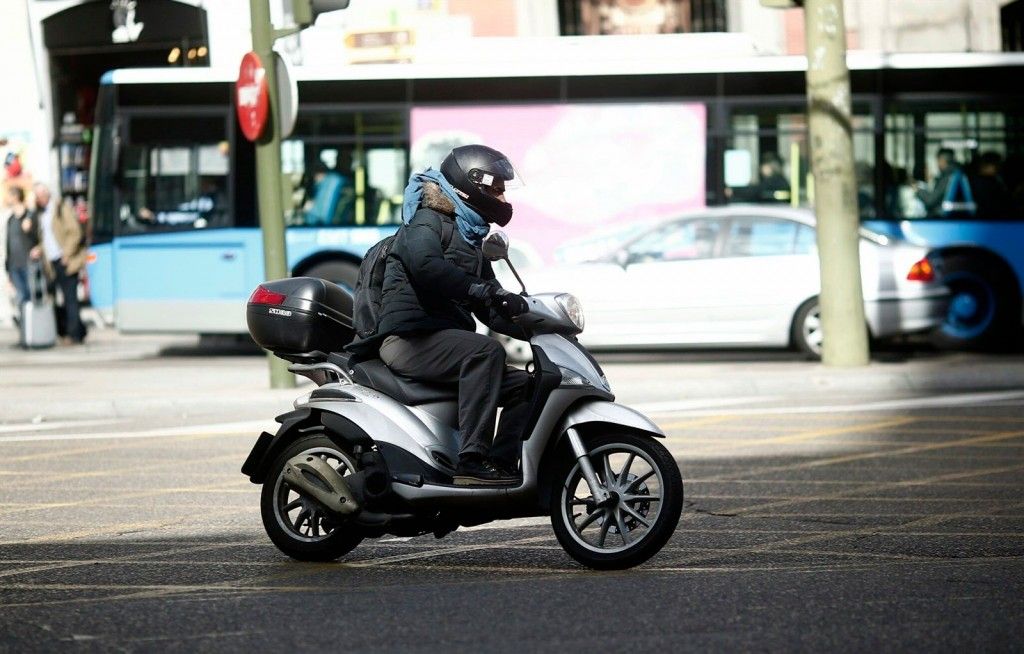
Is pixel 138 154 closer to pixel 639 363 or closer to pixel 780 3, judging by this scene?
pixel 639 363

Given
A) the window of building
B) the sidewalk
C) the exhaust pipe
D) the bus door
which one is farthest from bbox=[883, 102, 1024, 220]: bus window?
the exhaust pipe

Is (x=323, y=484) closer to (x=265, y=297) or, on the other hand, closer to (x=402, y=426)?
(x=402, y=426)

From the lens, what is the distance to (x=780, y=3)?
51.0ft

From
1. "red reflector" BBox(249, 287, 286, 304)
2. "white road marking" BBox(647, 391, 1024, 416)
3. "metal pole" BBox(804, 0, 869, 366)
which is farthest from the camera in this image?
"metal pole" BBox(804, 0, 869, 366)

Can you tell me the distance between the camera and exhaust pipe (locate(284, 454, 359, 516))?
278 inches

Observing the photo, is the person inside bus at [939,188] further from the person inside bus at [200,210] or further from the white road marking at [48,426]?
the white road marking at [48,426]

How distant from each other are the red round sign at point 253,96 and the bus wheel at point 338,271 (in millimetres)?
4959

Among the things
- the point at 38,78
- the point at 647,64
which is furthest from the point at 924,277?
the point at 38,78

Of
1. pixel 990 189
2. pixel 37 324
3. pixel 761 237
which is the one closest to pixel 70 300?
pixel 37 324

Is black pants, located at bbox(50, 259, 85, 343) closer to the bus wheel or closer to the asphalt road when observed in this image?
the bus wheel

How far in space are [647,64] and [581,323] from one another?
1235 centimetres

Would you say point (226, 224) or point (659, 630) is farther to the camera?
point (226, 224)

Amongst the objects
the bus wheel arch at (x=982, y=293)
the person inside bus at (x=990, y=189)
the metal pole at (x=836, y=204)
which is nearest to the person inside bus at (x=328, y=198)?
the metal pole at (x=836, y=204)

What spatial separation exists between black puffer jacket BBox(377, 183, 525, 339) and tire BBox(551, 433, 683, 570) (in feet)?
1.79
